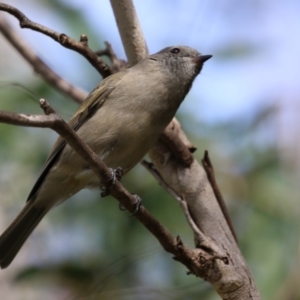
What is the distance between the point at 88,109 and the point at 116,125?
35 centimetres

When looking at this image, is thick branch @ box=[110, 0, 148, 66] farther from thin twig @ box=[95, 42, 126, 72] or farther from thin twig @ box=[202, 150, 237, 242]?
thin twig @ box=[202, 150, 237, 242]

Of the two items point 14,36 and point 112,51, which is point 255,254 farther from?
point 14,36

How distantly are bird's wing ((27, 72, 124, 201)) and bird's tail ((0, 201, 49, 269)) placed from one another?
0.79ft

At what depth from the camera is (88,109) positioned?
3.57 meters

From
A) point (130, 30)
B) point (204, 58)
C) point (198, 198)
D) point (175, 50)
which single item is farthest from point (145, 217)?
point (175, 50)

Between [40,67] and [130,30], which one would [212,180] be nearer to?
[130,30]

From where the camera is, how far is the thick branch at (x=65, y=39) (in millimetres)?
2831

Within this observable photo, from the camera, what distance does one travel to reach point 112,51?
3900 mm

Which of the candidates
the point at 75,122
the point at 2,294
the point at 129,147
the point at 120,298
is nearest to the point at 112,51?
the point at 75,122

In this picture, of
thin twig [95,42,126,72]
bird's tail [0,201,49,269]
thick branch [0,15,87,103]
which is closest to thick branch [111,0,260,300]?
thin twig [95,42,126,72]

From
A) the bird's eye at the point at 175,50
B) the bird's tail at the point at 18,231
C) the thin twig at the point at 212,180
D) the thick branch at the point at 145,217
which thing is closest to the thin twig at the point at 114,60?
the bird's eye at the point at 175,50

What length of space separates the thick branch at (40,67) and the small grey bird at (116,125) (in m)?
0.32

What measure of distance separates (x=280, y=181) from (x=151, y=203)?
103 centimetres

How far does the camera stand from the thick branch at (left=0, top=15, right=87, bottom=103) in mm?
3941
